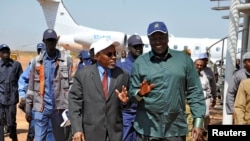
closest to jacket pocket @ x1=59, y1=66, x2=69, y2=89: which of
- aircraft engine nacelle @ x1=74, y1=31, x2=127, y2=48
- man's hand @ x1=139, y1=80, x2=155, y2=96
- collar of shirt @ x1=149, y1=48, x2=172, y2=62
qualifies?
collar of shirt @ x1=149, y1=48, x2=172, y2=62

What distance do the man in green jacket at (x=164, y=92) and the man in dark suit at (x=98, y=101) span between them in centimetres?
19

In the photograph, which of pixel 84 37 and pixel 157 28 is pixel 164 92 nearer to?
pixel 157 28

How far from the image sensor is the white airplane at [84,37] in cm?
2389

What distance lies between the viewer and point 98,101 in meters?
3.93

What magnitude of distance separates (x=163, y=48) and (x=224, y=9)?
25.7ft

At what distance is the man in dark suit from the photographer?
12.9 feet

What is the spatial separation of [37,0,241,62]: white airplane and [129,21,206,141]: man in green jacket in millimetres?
13939

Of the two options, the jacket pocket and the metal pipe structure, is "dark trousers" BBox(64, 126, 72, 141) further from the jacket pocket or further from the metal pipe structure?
the metal pipe structure

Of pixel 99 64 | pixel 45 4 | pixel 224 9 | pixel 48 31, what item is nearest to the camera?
pixel 99 64

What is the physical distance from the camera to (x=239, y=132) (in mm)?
3584

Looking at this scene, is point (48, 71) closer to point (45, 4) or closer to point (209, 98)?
point (209, 98)

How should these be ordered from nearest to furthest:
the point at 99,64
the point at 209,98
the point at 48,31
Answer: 1. the point at 99,64
2. the point at 48,31
3. the point at 209,98

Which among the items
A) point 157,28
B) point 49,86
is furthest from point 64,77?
point 157,28

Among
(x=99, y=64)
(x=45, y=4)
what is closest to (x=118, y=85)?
(x=99, y=64)
